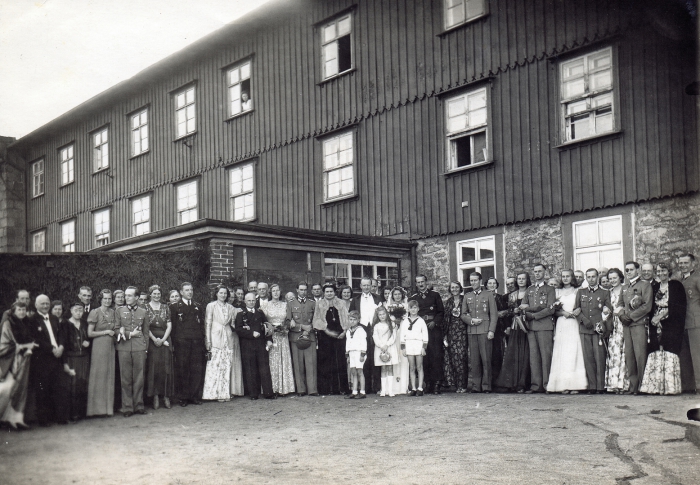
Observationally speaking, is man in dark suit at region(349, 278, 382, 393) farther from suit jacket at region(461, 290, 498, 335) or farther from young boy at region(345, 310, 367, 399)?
suit jacket at region(461, 290, 498, 335)

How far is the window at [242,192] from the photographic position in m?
19.5

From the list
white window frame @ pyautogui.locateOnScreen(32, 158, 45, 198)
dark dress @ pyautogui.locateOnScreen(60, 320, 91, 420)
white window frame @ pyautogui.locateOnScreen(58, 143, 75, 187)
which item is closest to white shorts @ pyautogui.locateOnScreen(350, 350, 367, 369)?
dark dress @ pyautogui.locateOnScreen(60, 320, 91, 420)

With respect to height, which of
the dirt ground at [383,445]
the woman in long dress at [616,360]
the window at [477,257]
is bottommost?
the dirt ground at [383,445]

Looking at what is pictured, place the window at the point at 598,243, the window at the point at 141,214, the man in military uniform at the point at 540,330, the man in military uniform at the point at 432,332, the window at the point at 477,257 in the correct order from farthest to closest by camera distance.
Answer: the window at the point at 141,214, the window at the point at 477,257, the window at the point at 598,243, the man in military uniform at the point at 432,332, the man in military uniform at the point at 540,330

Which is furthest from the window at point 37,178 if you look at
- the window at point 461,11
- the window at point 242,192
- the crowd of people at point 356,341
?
the window at point 461,11

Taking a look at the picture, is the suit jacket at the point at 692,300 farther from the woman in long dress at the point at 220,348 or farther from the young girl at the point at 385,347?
the woman in long dress at the point at 220,348

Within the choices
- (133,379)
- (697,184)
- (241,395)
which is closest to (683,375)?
(697,184)

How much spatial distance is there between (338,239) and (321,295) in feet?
7.56

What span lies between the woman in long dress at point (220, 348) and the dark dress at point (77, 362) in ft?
6.42

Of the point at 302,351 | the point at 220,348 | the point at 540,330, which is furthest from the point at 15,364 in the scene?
the point at 540,330

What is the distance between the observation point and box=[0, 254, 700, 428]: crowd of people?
375 inches

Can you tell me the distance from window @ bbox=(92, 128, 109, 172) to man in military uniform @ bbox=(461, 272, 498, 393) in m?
16.8

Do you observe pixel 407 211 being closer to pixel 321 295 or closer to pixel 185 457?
pixel 321 295

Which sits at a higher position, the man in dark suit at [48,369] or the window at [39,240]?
the window at [39,240]
